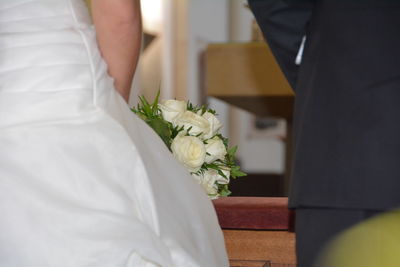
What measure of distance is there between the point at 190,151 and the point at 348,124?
3.15 ft

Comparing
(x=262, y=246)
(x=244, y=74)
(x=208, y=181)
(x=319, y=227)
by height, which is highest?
(x=319, y=227)

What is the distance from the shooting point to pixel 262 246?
2312 millimetres

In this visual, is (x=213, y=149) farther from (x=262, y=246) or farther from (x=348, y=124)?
(x=348, y=124)

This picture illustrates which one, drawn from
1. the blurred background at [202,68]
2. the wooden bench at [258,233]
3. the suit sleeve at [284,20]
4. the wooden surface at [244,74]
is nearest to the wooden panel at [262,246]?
the wooden bench at [258,233]

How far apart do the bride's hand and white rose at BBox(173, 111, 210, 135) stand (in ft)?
1.90

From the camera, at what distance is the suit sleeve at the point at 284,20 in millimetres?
1528

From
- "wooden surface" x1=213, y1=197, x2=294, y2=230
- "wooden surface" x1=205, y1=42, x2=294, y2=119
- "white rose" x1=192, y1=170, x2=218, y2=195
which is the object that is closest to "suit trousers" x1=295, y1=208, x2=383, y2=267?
"wooden surface" x1=213, y1=197, x2=294, y2=230

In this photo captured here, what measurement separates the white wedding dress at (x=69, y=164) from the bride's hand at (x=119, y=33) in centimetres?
4

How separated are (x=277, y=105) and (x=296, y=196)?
4117mm

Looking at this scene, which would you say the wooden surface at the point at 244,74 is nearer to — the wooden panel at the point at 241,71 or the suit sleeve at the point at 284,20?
the wooden panel at the point at 241,71

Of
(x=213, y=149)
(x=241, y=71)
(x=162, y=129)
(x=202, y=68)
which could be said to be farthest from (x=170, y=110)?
(x=202, y=68)

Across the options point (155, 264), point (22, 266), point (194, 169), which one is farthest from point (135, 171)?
point (194, 169)

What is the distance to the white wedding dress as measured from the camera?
5.11ft

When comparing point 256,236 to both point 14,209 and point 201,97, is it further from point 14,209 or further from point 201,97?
point 201,97
